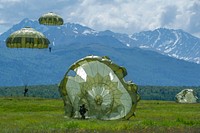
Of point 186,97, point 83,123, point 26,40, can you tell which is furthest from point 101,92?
point 186,97

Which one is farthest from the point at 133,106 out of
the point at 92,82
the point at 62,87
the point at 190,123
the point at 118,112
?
the point at 190,123

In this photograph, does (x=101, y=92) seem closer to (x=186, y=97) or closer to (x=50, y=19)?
(x=50, y=19)

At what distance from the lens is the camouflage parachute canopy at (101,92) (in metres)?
51.8

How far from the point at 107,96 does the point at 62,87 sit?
5.58 meters

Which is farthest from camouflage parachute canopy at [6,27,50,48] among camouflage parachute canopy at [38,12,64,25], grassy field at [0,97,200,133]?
camouflage parachute canopy at [38,12,64,25]

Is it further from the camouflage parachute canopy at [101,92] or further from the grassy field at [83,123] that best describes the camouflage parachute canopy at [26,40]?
the camouflage parachute canopy at [101,92]

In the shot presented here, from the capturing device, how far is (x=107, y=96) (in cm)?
5191

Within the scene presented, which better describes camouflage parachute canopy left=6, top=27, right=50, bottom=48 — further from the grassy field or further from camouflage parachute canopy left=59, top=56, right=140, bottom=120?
camouflage parachute canopy left=59, top=56, right=140, bottom=120

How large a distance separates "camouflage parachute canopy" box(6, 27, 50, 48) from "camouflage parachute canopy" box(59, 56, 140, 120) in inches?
789

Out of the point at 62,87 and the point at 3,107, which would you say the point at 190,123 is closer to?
the point at 62,87

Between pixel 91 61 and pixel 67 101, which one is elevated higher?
pixel 91 61

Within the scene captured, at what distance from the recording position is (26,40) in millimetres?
71625

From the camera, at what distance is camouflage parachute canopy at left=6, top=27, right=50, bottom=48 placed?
71.4m

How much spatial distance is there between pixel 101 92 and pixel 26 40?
23.2 meters
